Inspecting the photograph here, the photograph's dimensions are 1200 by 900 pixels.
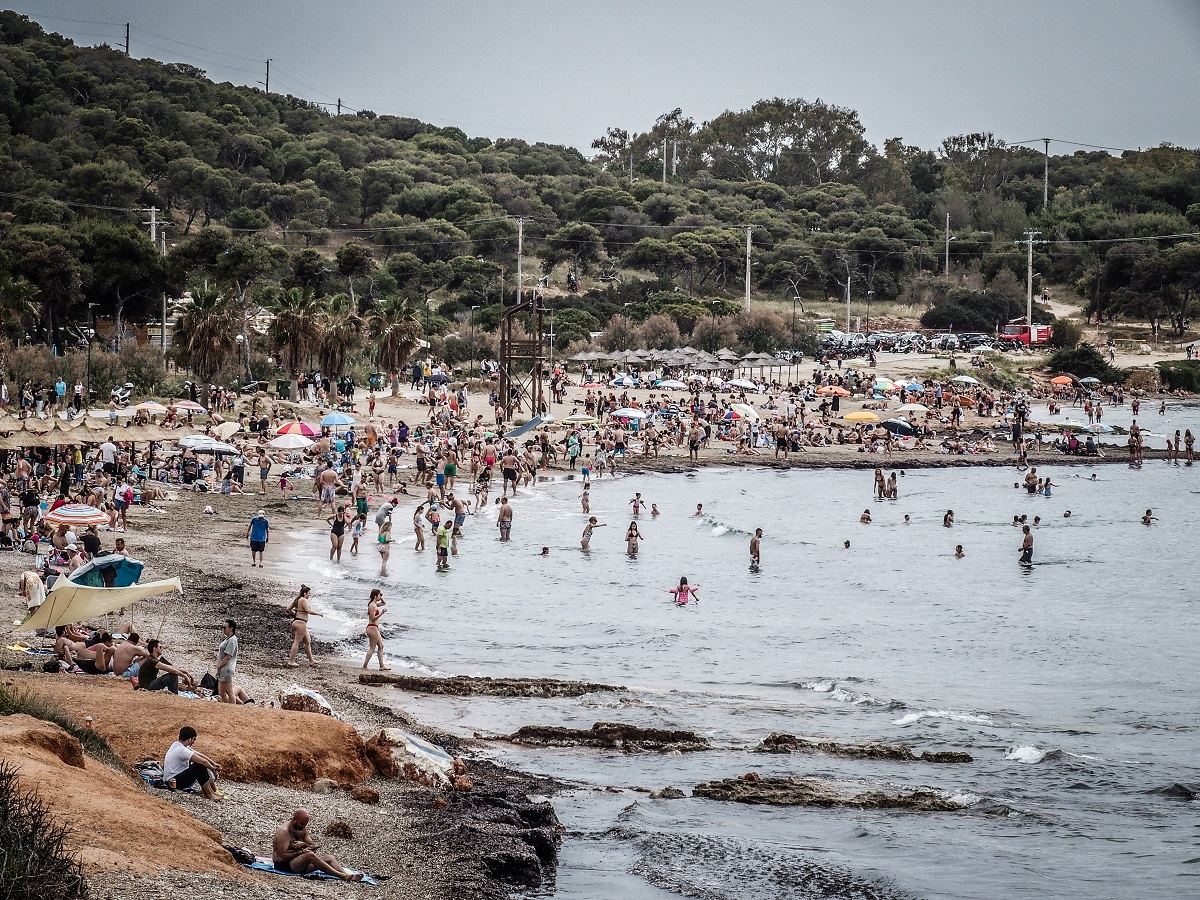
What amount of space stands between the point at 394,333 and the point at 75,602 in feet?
112

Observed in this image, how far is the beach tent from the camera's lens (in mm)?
11953

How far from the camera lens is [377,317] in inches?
1811

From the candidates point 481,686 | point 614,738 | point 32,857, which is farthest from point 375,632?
point 32,857

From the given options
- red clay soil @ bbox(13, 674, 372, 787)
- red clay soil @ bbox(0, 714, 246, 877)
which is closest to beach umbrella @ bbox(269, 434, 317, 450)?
red clay soil @ bbox(13, 674, 372, 787)

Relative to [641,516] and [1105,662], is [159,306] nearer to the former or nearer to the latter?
[641,516]

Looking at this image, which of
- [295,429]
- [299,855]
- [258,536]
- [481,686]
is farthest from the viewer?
[295,429]

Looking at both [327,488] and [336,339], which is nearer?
[327,488]

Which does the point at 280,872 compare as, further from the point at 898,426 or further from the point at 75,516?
the point at 898,426

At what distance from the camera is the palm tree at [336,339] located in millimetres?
41500

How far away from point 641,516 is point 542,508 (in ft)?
8.89

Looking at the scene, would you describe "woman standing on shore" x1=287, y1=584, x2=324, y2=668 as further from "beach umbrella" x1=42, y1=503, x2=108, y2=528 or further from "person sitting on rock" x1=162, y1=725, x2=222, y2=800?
"person sitting on rock" x1=162, y1=725, x2=222, y2=800

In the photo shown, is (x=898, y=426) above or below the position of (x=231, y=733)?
above

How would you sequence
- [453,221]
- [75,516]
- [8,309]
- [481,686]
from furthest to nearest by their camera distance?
1. [453,221]
2. [8,309]
3. [75,516]
4. [481,686]

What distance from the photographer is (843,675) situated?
17.0m
